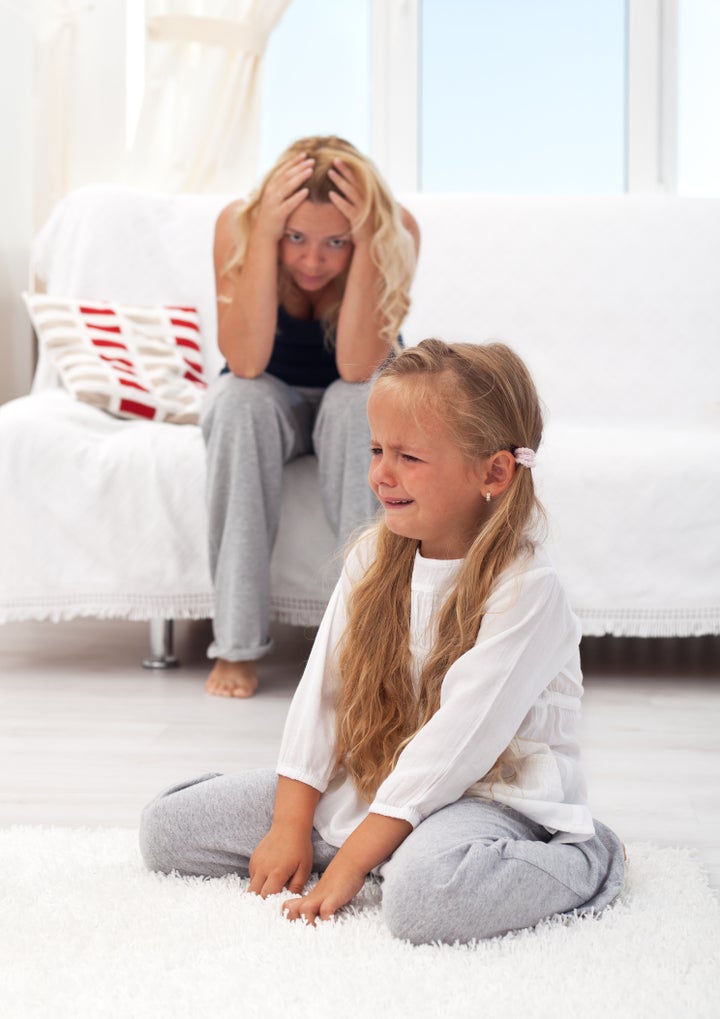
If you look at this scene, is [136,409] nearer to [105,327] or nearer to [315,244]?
[105,327]

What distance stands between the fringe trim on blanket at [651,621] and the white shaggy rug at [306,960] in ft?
2.89

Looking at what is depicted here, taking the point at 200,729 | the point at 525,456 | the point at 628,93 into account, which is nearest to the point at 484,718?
the point at 525,456

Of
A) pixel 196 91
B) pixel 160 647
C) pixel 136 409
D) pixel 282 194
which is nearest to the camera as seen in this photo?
pixel 282 194

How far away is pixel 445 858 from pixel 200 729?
2.58ft

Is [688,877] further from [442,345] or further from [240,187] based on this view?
[240,187]

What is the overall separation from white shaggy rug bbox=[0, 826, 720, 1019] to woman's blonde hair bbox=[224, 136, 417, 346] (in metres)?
1.07

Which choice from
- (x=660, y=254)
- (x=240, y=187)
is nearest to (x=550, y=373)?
(x=660, y=254)

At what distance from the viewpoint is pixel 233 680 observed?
6.28 ft

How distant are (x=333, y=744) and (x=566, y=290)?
1623 mm

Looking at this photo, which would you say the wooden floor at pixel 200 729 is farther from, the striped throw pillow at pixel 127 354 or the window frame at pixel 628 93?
the window frame at pixel 628 93

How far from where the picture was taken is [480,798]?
42.3 inches

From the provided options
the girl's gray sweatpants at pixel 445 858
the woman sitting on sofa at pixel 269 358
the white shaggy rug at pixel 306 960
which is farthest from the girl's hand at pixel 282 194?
the white shaggy rug at pixel 306 960

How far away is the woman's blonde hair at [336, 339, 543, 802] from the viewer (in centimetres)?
107

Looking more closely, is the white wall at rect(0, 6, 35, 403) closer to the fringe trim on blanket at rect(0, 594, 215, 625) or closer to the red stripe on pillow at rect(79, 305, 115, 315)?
the red stripe on pillow at rect(79, 305, 115, 315)
